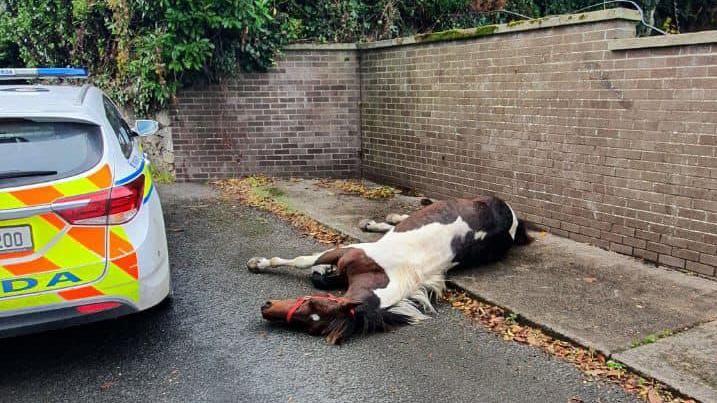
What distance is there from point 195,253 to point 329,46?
452 cm

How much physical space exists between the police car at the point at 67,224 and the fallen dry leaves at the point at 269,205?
274 centimetres

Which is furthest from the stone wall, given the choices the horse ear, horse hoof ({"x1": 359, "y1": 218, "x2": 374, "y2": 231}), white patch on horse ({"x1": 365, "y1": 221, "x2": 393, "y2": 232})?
the horse ear

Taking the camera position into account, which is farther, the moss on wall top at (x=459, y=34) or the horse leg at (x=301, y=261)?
the moss on wall top at (x=459, y=34)

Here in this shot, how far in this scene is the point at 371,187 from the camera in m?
8.42

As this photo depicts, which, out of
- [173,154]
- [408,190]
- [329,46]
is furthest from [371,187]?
[173,154]

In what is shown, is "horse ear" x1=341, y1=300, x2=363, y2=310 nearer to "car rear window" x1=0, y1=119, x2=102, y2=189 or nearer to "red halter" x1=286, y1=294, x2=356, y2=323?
"red halter" x1=286, y1=294, x2=356, y2=323

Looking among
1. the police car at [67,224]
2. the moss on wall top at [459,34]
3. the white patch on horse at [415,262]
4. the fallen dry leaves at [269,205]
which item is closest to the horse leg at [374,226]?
the fallen dry leaves at [269,205]

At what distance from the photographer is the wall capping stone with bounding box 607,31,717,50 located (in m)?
4.25

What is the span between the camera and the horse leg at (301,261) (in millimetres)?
4383

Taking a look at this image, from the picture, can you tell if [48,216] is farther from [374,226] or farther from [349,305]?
[374,226]

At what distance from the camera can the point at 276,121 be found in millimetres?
8836

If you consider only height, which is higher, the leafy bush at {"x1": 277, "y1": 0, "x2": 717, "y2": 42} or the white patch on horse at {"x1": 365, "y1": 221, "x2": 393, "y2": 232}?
the leafy bush at {"x1": 277, "y1": 0, "x2": 717, "y2": 42}

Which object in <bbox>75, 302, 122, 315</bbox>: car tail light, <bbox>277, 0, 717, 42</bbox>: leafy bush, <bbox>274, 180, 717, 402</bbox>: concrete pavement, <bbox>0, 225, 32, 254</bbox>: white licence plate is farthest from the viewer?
<bbox>277, 0, 717, 42</bbox>: leafy bush

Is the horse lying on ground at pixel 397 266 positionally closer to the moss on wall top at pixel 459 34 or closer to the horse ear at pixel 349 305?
the horse ear at pixel 349 305
